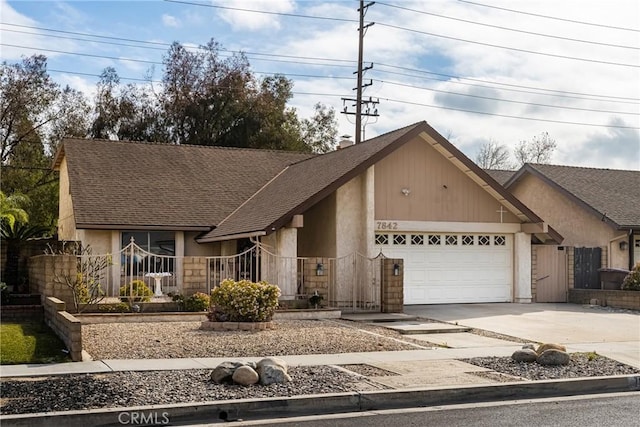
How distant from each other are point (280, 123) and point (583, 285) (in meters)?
25.5

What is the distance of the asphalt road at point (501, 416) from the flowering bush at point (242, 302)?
707cm

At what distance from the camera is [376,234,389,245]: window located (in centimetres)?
2228

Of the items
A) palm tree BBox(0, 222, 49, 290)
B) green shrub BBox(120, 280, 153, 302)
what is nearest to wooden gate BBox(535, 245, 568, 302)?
green shrub BBox(120, 280, 153, 302)

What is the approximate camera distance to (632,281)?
23422mm

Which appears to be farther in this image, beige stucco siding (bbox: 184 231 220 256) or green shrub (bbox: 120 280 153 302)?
beige stucco siding (bbox: 184 231 220 256)

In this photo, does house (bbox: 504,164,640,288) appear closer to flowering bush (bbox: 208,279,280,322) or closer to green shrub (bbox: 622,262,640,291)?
green shrub (bbox: 622,262,640,291)

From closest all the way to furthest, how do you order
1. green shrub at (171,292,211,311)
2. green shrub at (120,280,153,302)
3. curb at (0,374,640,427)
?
curb at (0,374,640,427) < green shrub at (171,292,211,311) < green shrub at (120,280,153,302)

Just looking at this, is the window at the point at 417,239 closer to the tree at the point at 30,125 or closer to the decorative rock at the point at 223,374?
the decorative rock at the point at 223,374

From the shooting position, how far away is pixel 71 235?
84.3 ft

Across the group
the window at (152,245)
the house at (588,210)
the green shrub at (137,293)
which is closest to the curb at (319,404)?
the green shrub at (137,293)

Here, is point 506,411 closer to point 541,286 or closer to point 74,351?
point 74,351

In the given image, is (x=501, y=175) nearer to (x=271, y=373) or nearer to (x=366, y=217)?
(x=366, y=217)

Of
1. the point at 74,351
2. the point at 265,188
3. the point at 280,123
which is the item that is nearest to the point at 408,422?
the point at 74,351
